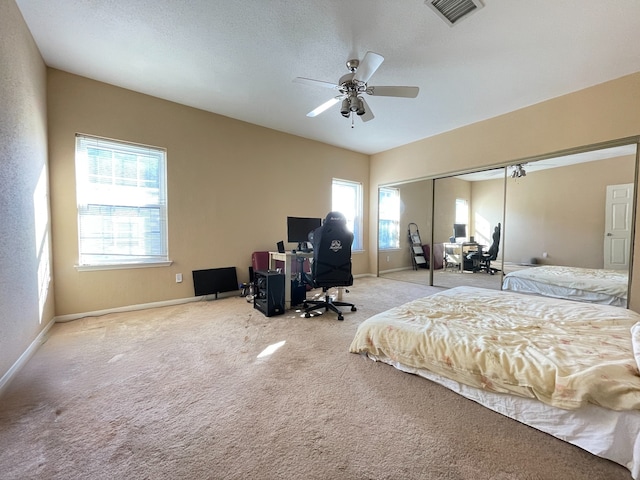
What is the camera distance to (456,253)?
16.7ft

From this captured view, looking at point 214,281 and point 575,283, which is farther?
point 214,281

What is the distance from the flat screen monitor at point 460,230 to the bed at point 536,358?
263 cm

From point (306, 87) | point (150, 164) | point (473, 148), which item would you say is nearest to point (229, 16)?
point (306, 87)

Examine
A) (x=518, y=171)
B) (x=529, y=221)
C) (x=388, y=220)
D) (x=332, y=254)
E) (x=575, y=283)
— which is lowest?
(x=575, y=283)

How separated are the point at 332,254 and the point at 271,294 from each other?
2.97 ft

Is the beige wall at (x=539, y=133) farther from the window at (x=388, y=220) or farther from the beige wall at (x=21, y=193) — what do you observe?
the beige wall at (x=21, y=193)

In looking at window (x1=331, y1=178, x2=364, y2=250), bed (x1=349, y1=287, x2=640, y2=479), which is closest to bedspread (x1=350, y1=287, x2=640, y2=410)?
bed (x1=349, y1=287, x2=640, y2=479)

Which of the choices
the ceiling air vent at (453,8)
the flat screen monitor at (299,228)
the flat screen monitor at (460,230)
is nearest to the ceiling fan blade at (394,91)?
the ceiling air vent at (453,8)

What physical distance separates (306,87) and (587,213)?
4.10 metres

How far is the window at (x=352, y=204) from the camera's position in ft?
18.2

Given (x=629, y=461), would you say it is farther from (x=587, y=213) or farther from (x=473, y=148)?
(x=473, y=148)

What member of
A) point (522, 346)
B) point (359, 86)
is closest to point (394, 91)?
point (359, 86)

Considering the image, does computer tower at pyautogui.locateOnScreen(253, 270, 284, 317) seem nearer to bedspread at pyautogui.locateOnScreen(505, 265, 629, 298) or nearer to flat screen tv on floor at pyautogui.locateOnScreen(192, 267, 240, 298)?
flat screen tv on floor at pyautogui.locateOnScreen(192, 267, 240, 298)

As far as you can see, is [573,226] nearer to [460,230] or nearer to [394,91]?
[460,230]
